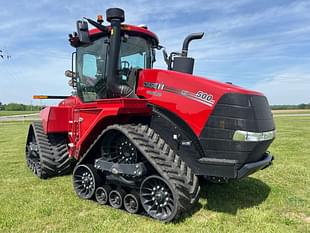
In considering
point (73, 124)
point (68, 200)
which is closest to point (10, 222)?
point (68, 200)

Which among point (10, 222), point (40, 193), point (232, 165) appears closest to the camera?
point (232, 165)

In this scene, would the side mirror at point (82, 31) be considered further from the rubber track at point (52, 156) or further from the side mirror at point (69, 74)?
the rubber track at point (52, 156)

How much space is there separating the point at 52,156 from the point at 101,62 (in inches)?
100

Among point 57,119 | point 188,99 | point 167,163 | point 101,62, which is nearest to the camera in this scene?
point 167,163

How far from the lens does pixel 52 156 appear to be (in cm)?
664

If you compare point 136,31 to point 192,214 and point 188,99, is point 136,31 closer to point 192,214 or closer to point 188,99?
point 188,99

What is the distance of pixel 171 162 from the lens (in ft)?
13.9

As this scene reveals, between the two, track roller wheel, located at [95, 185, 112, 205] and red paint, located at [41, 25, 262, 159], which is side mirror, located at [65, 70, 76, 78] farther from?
track roller wheel, located at [95, 185, 112, 205]

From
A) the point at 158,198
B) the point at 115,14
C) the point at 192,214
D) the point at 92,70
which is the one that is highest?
the point at 115,14

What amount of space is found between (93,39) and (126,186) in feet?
8.64

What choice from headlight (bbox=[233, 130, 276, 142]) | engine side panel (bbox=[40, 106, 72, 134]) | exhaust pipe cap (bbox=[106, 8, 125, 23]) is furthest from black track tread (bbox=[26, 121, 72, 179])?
headlight (bbox=[233, 130, 276, 142])

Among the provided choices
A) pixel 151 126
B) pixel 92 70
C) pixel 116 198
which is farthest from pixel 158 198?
pixel 92 70

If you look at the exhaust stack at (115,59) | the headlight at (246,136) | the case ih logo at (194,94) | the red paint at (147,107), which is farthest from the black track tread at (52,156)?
the headlight at (246,136)

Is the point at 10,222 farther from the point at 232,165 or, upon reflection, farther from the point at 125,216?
the point at 232,165
